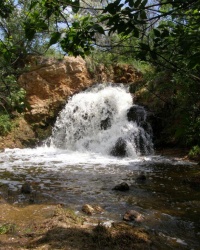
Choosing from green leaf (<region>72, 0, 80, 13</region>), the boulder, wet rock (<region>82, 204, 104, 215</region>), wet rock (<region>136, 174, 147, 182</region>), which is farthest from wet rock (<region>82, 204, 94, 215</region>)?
the boulder

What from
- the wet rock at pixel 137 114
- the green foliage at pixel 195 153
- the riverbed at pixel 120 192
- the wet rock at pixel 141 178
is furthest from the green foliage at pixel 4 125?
the green foliage at pixel 195 153

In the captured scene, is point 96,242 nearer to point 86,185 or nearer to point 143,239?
point 143,239

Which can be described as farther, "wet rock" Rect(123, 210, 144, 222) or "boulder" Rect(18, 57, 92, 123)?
"boulder" Rect(18, 57, 92, 123)

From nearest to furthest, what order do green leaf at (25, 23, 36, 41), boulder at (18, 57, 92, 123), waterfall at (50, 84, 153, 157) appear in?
green leaf at (25, 23, 36, 41)
waterfall at (50, 84, 153, 157)
boulder at (18, 57, 92, 123)

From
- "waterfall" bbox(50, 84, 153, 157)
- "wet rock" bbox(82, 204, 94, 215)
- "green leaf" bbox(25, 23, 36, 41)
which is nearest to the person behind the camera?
"green leaf" bbox(25, 23, 36, 41)

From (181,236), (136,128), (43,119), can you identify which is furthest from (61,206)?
(43,119)

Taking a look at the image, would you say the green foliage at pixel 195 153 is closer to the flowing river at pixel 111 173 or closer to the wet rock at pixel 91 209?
the flowing river at pixel 111 173

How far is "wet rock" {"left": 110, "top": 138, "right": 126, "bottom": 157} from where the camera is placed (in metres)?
11.5

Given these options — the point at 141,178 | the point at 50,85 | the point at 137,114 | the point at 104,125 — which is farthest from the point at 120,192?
the point at 50,85

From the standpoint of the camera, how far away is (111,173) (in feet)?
24.9

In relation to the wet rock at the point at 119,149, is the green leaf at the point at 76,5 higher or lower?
higher

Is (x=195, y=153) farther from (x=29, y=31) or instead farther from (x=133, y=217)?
(x=29, y=31)

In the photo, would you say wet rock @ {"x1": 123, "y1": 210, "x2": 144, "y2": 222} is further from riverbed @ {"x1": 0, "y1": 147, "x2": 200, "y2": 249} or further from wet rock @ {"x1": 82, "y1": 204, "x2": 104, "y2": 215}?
wet rock @ {"x1": 82, "y1": 204, "x2": 104, "y2": 215}

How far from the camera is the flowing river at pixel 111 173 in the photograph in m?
4.28
